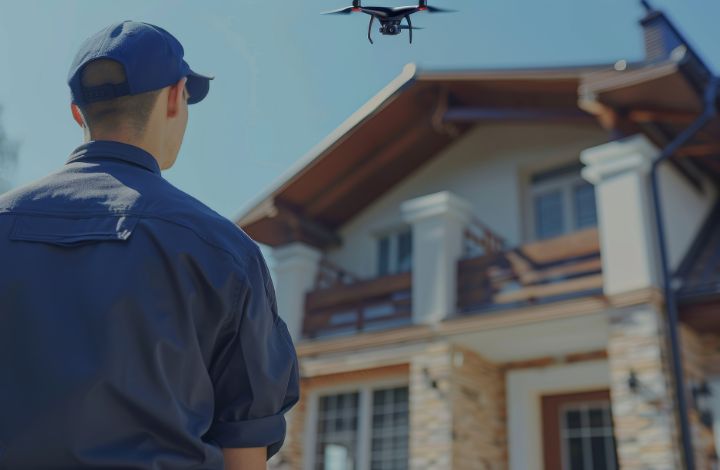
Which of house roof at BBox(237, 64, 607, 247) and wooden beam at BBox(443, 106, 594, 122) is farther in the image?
house roof at BBox(237, 64, 607, 247)

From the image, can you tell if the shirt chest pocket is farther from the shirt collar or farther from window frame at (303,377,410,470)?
window frame at (303,377,410,470)

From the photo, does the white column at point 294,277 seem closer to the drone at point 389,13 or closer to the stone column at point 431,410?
the stone column at point 431,410

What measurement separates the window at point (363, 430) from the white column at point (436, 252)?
1.32 meters

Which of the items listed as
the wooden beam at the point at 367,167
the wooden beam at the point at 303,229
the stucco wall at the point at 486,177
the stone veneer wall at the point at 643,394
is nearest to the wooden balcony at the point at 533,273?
the stone veneer wall at the point at 643,394

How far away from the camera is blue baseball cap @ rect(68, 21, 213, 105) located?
4.39 feet

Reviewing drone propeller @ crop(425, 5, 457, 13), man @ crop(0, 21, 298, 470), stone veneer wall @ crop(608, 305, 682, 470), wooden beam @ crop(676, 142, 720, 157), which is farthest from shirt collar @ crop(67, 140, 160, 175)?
wooden beam @ crop(676, 142, 720, 157)

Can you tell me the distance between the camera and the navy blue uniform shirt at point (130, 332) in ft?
3.51

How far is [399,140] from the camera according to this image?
12180 mm

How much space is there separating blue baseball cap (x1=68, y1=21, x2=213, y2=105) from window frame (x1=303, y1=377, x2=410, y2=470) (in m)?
9.48

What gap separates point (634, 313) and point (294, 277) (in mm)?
5224

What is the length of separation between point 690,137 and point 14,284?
29.9 feet

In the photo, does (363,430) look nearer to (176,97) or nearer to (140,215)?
(176,97)

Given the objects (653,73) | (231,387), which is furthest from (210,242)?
(653,73)

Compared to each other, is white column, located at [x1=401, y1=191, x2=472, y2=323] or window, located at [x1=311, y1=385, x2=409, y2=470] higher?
white column, located at [x1=401, y1=191, x2=472, y2=323]
